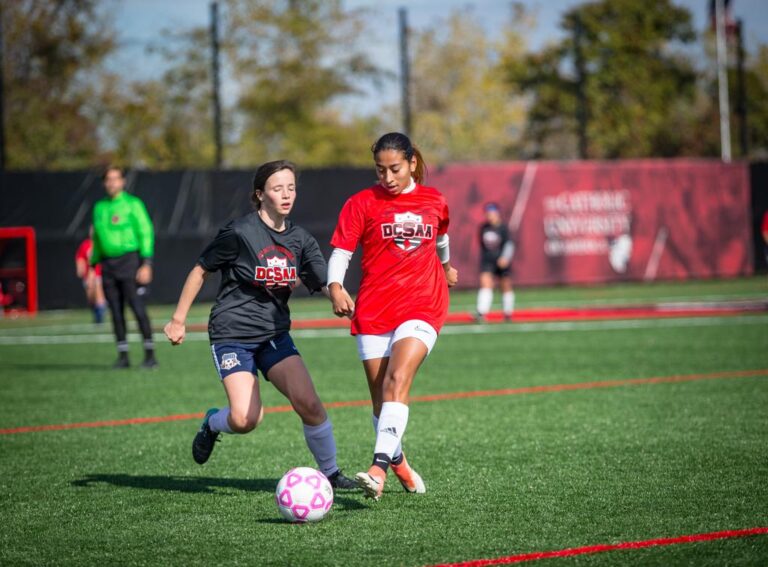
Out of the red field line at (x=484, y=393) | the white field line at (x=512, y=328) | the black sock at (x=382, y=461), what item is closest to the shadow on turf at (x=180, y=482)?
the black sock at (x=382, y=461)

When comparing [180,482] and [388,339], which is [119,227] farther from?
[388,339]

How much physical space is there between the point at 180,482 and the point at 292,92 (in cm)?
3833

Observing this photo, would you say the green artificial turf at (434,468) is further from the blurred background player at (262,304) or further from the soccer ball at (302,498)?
the blurred background player at (262,304)

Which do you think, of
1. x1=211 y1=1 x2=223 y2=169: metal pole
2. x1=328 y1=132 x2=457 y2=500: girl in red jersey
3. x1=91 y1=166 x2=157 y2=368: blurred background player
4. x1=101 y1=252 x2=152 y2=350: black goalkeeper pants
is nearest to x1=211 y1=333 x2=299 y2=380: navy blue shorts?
x1=328 y1=132 x2=457 y2=500: girl in red jersey

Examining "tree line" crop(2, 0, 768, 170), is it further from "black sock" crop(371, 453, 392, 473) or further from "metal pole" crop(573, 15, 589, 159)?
"black sock" crop(371, 453, 392, 473)

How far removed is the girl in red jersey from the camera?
6281 millimetres

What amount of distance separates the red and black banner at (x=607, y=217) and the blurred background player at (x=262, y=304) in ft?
69.9

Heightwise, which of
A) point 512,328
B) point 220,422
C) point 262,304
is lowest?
point 512,328

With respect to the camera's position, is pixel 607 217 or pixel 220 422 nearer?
pixel 220 422

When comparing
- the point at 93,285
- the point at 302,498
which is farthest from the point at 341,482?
the point at 93,285

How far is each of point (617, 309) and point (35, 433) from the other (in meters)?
14.3

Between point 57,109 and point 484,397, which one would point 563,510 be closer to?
point 484,397

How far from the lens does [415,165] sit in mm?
6496

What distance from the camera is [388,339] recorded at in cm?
641
